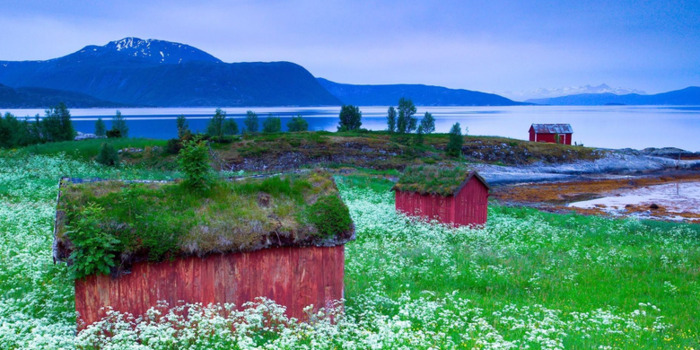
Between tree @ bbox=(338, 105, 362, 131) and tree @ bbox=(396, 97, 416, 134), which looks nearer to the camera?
tree @ bbox=(396, 97, 416, 134)

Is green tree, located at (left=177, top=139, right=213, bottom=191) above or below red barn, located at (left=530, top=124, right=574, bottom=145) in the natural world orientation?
below

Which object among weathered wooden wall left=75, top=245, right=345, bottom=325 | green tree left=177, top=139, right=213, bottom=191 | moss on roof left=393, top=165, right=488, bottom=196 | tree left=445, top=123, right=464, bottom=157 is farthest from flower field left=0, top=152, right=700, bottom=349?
tree left=445, top=123, right=464, bottom=157

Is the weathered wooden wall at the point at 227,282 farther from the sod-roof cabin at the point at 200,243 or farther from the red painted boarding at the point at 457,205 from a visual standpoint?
the red painted boarding at the point at 457,205

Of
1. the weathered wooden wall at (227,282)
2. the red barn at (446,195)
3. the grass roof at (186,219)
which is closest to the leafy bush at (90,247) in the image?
the grass roof at (186,219)

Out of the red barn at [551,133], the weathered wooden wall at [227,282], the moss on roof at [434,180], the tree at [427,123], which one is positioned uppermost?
Answer: the tree at [427,123]

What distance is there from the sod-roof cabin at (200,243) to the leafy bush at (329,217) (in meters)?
0.02

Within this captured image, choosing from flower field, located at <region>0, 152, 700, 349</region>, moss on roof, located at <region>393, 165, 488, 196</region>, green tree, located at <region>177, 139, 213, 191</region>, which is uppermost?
green tree, located at <region>177, 139, 213, 191</region>

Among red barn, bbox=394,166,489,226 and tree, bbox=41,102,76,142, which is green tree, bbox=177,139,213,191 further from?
tree, bbox=41,102,76,142

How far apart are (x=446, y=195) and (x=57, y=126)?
76132 millimetres

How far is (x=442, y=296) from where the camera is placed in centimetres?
1416

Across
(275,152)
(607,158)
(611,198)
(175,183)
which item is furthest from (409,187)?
(607,158)

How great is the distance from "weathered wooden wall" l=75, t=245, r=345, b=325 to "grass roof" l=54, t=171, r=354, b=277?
0.88ft

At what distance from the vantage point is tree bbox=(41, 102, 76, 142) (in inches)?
3179

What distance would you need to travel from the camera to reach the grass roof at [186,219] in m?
9.86
